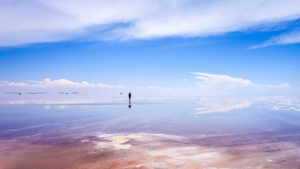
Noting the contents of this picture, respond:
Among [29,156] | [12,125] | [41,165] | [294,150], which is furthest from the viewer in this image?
[12,125]

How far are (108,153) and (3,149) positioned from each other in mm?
6279

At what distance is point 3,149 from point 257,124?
21.3m

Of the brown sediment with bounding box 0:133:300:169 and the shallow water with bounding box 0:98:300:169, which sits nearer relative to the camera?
the brown sediment with bounding box 0:133:300:169

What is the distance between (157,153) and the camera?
651 inches

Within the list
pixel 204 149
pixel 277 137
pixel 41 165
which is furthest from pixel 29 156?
→ pixel 277 137

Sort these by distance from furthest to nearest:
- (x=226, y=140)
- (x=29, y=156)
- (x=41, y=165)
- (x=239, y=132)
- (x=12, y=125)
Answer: (x=12, y=125) → (x=239, y=132) → (x=226, y=140) → (x=29, y=156) → (x=41, y=165)

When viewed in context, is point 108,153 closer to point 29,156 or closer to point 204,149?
point 29,156

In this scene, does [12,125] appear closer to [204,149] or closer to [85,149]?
[85,149]

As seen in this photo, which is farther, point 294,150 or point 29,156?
point 294,150

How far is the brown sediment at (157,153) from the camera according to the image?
14.4 meters

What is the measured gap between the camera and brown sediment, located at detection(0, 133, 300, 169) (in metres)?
14.4

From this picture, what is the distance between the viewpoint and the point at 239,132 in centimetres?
2381

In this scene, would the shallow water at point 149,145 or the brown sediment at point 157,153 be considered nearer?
the brown sediment at point 157,153

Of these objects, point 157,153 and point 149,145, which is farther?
point 149,145
